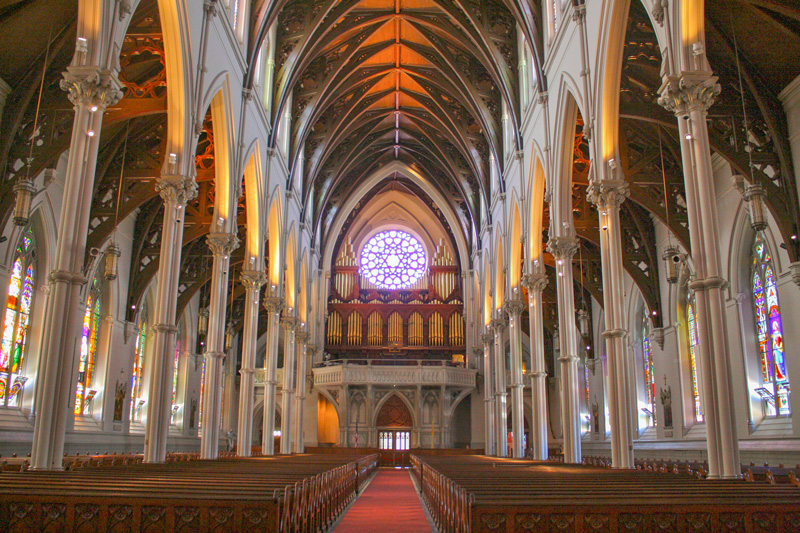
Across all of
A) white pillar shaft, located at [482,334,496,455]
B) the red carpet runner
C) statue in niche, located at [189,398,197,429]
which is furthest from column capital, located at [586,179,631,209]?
statue in niche, located at [189,398,197,429]

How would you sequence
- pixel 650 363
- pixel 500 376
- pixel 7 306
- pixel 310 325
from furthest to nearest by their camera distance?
pixel 310 325
pixel 500 376
pixel 650 363
pixel 7 306

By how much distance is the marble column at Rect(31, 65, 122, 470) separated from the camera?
9.54m

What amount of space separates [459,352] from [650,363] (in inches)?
661

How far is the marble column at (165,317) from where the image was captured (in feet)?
45.0

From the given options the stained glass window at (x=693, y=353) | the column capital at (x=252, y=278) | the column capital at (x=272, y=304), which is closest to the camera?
the stained glass window at (x=693, y=353)

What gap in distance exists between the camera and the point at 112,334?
23.3m

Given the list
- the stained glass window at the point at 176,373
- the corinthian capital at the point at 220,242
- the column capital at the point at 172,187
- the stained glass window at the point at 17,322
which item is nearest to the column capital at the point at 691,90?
the column capital at the point at 172,187

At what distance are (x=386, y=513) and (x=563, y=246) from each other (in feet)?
28.3

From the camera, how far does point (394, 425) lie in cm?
3791

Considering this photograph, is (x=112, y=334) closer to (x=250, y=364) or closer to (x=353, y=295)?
(x=250, y=364)

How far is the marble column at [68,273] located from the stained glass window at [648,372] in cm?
2035

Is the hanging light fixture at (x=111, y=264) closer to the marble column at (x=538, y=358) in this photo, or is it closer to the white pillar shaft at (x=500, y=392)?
the marble column at (x=538, y=358)

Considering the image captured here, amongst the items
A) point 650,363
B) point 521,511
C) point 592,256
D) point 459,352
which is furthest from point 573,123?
point 459,352

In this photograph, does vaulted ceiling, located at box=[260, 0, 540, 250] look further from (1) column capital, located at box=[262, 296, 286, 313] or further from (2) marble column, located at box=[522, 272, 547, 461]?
(2) marble column, located at box=[522, 272, 547, 461]
